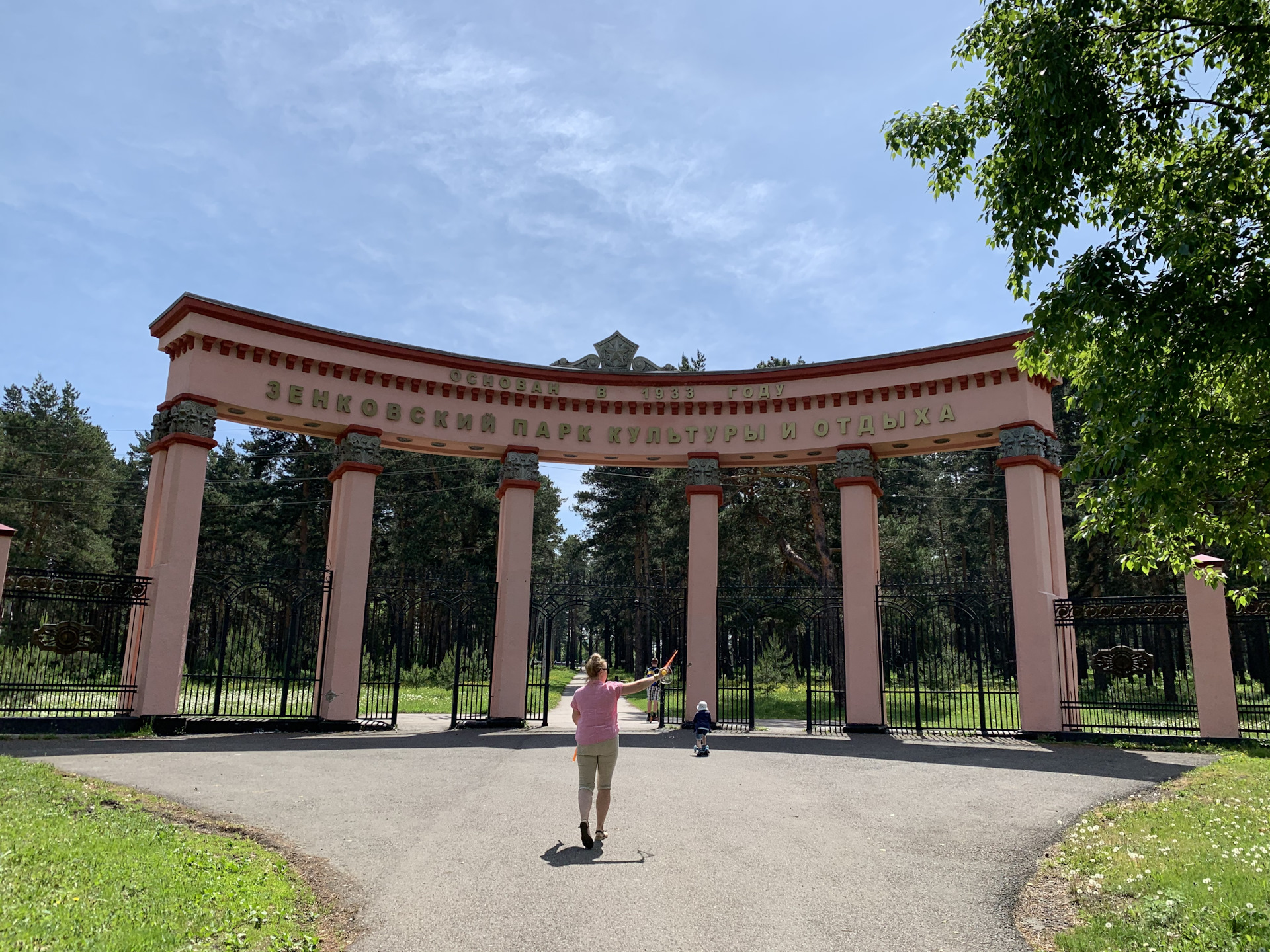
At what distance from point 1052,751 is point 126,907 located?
42.9 feet

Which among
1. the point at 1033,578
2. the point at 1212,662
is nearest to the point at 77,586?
the point at 1033,578

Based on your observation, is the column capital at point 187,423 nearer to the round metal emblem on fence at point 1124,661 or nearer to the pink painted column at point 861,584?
the pink painted column at point 861,584

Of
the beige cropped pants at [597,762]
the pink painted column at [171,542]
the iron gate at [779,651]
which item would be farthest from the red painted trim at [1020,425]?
the pink painted column at [171,542]

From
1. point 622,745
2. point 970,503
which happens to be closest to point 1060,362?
point 622,745

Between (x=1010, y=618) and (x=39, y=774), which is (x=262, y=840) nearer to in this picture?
(x=39, y=774)

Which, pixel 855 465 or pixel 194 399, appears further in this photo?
pixel 855 465

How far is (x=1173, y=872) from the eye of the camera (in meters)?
5.98

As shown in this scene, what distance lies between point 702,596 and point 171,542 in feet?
32.3

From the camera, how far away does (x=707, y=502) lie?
18.2m

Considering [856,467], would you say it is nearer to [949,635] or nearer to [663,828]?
[949,635]

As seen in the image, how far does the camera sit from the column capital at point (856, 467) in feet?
57.7

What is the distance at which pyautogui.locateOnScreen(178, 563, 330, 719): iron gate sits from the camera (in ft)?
51.2

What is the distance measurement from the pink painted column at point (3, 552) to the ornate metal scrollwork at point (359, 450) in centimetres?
548

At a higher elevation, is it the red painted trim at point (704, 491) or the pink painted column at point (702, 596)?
the red painted trim at point (704, 491)
